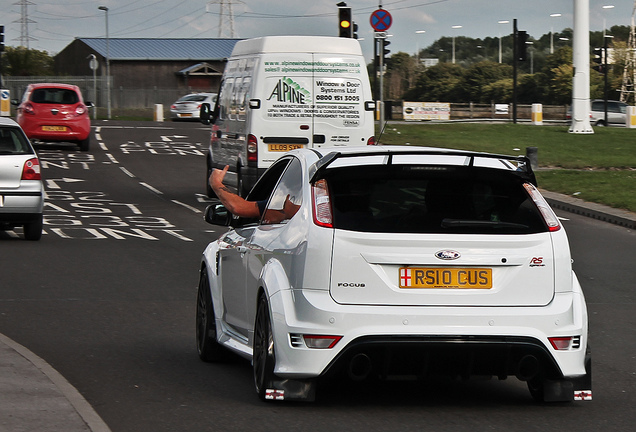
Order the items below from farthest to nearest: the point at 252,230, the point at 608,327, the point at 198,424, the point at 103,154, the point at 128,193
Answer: the point at 103,154 → the point at 128,193 → the point at 608,327 → the point at 252,230 → the point at 198,424

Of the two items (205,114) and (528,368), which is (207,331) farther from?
(205,114)

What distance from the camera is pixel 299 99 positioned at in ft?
63.7

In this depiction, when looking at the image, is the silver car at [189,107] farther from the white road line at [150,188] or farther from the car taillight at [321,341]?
the car taillight at [321,341]

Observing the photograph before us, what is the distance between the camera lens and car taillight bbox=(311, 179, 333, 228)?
20.6 feet

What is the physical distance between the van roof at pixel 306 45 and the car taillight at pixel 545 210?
12978mm

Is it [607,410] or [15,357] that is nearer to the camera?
[607,410]

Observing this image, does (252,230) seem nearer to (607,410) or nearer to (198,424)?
(198,424)

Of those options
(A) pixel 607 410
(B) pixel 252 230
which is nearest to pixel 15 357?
(B) pixel 252 230

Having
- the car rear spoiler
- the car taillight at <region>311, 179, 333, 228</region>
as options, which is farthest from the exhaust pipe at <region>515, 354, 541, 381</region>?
the car taillight at <region>311, 179, 333, 228</region>

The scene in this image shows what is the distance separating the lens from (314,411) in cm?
650

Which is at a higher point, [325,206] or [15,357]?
[325,206]

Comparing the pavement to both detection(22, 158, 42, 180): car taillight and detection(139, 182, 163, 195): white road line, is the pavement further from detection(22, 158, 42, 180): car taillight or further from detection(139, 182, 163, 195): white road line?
detection(139, 182, 163, 195): white road line

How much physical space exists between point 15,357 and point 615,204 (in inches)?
611

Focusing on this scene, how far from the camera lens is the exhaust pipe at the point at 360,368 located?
6230 mm
